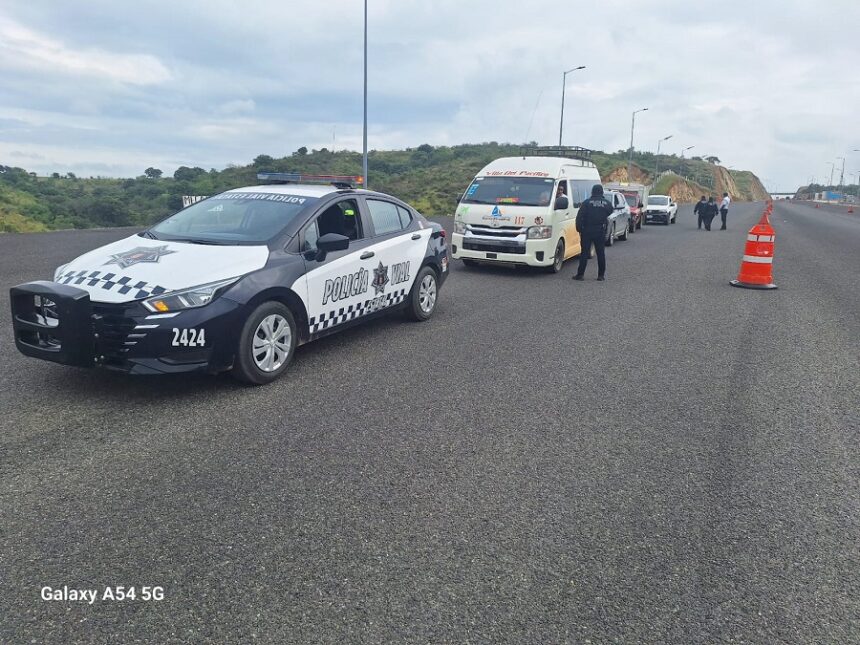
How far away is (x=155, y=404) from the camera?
4836mm

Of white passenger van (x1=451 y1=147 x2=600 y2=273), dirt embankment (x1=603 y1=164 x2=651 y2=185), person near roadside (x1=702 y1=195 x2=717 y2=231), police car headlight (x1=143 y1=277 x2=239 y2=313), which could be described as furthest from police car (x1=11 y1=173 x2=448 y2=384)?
dirt embankment (x1=603 y1=164 x2=651 y2=185)

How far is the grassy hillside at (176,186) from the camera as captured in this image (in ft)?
98.1

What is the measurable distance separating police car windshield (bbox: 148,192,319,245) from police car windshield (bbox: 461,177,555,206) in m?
6.55

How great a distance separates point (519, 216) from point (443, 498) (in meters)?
8.96

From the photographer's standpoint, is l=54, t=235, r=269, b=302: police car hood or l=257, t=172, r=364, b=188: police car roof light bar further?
l=257, t=172, r=364, b=188: police car roof light bar

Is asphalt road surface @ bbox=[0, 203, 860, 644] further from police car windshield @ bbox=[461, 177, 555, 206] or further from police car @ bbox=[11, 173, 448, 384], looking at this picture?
police car windshield @ bbox=[461, 177, 555, 206]

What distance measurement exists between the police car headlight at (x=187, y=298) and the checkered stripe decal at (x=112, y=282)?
60 millimetres

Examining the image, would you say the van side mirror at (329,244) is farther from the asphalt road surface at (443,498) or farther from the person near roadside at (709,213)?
the person near roadside at (709,213)

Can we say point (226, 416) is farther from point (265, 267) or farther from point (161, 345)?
point (265, 267)

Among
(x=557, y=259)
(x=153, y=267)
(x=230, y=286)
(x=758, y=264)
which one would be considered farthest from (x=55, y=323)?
(x=758, y=264)

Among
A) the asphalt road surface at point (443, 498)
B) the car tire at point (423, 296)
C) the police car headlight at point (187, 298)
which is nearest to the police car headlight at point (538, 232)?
the car tire at point (423, 296)

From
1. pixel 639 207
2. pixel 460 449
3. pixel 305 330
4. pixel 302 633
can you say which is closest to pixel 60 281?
pixel 305 330

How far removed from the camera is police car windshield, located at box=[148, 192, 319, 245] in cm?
578

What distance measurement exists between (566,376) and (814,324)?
183 inches
